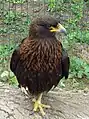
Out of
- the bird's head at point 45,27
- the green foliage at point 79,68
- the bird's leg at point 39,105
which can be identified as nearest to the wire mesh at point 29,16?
the green foliage at point 79,68

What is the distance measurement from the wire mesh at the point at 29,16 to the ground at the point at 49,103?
195 centimetres

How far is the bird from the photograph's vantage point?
390 cm

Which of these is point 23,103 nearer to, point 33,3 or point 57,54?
point 57,54

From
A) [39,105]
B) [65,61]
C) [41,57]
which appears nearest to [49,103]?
[39,105]

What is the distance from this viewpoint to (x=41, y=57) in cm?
394

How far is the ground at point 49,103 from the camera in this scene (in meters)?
4.30

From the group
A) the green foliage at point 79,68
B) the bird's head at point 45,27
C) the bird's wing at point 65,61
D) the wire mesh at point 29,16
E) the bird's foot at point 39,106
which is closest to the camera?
the bird's head at point 45,27

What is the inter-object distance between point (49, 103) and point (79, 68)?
2023mm

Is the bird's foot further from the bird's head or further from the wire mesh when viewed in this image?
the wire mesh

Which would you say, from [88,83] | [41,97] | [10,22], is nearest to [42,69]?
[41,97]

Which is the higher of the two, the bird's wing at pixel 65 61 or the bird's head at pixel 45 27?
the bird's head at pixel 45 27

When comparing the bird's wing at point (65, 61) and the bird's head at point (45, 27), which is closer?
the bird's head at point (45, 27)

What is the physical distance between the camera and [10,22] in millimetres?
7770

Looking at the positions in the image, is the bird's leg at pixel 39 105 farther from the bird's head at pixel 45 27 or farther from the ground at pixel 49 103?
the bird's head at pixel 45 27
